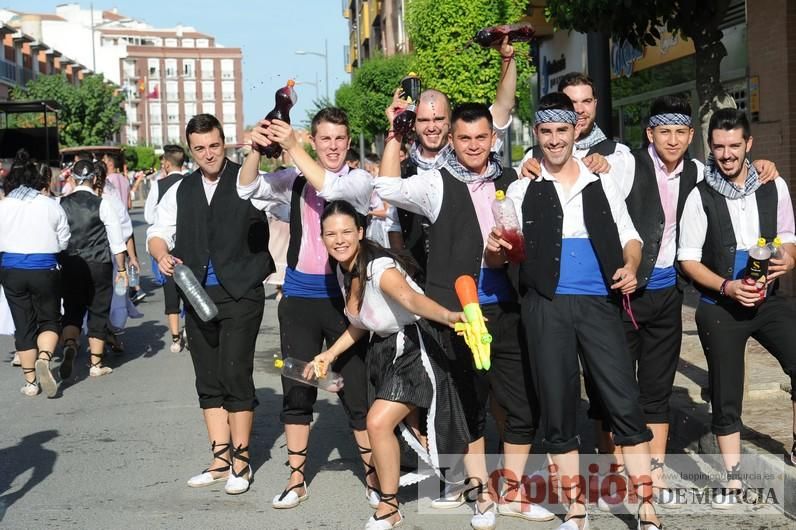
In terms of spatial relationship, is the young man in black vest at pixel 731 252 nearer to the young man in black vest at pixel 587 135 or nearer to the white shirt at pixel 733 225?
the white shirt at pixel 733 225

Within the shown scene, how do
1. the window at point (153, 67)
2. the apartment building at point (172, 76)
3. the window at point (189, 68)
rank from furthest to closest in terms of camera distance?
1. the window at point (189, 68)
2. the window at point (153, 67)
3. the apartment building at point (172, 76)

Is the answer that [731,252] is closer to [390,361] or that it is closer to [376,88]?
[390,361]

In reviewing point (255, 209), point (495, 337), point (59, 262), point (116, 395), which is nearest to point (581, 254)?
point (495, 337)

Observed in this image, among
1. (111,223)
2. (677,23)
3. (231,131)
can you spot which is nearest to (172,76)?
(231,131)

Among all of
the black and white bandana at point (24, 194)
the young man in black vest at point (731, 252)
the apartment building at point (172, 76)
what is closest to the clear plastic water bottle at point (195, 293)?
the young man in black vest at point (731, 252)

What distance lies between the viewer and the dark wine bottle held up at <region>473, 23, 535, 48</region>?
20.2 feet

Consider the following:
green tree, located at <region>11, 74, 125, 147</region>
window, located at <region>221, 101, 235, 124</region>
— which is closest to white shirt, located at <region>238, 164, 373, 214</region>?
green tree, located at <region>11, 74, 125, 147</region>

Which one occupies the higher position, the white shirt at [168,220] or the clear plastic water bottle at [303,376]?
the white shirt at [168,220]

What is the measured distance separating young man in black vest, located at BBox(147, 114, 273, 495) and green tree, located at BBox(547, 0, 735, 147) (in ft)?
11.3

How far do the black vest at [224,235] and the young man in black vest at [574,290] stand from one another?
178 centimetres

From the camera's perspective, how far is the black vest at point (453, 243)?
5695 millimetres

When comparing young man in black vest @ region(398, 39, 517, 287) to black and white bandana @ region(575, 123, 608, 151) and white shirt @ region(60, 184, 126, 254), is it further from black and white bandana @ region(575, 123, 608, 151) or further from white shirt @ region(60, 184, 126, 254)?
white shirt @ region(60, 184, 126, 254)

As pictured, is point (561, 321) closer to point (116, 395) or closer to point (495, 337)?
point (495, 337)

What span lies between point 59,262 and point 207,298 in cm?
454
